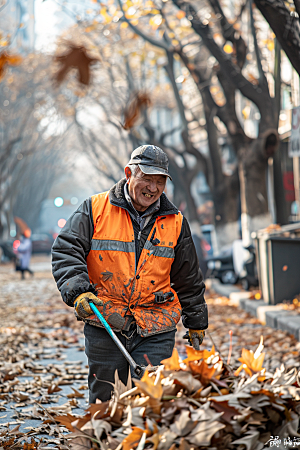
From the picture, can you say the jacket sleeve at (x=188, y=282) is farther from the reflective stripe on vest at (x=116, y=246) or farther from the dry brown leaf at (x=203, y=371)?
the dry brown leaf at (x=203, y=371)

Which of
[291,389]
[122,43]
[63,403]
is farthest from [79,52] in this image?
[291,389]

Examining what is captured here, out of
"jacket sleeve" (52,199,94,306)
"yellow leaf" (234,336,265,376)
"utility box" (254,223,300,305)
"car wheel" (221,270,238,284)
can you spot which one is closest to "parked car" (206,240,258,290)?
"car wheel" (221,270,238,284)

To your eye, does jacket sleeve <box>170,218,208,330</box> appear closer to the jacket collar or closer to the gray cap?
A: the jacket collar

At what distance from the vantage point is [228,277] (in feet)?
47.5

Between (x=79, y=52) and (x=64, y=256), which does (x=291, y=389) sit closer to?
(x=64, y=256)

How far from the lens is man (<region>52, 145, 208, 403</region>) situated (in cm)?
370

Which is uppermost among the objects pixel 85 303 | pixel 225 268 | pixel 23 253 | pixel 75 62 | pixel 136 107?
pixel 75 62

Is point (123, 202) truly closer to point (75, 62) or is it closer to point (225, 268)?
point (225, 268)

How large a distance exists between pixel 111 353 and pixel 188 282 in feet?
2.26

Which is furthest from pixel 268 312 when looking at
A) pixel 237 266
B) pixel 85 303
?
pixel 85 303

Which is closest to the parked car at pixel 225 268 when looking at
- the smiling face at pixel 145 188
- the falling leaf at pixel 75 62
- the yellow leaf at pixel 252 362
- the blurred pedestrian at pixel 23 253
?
the falling leaf at pixel 75 62

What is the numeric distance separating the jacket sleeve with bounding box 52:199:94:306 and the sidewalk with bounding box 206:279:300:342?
14.9 ft

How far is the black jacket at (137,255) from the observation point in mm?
3591

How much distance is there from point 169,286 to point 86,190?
95083 mm
